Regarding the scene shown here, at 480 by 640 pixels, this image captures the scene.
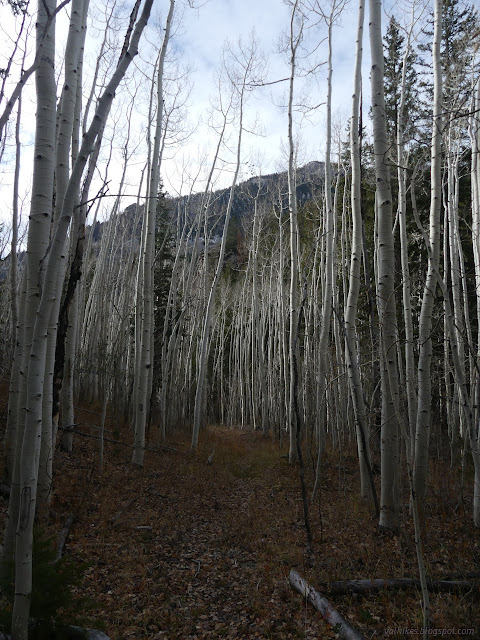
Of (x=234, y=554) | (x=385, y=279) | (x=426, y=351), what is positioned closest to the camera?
(x=385, y=279)

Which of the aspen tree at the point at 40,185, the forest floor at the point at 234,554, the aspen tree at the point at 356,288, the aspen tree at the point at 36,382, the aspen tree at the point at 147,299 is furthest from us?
the aspen tree at the point at 147,299

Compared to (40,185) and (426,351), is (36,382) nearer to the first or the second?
(40,185)

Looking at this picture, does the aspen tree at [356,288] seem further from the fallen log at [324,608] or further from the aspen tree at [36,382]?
the aspen tree at [36,382]

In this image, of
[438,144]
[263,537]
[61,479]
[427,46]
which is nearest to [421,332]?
[438,144]

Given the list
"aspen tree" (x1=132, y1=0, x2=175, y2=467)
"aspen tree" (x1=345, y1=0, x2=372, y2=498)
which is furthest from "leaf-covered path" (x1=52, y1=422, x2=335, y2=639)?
"aspen tree" (x1=345, y1=0, x2=372, y2=498)

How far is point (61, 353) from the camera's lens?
4984mm

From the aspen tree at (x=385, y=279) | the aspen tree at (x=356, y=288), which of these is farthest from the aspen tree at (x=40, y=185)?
the aspen tree at (x=356, y=288)

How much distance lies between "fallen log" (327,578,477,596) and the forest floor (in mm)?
54

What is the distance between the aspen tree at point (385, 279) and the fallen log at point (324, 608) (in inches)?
54.4

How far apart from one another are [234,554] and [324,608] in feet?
5.76

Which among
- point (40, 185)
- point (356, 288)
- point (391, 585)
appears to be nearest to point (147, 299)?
point (356, 288)

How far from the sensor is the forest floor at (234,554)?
3.12 m

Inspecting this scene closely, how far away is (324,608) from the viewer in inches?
123

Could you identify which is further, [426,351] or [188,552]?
[426,351]
